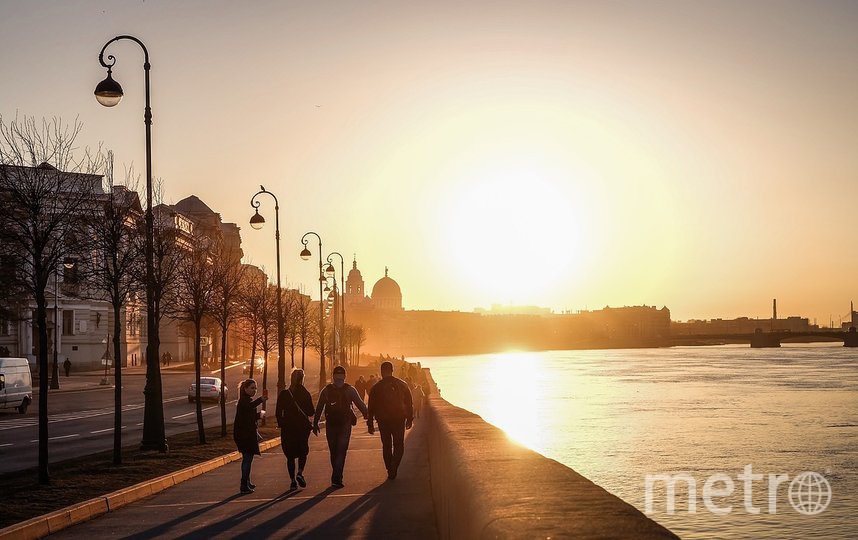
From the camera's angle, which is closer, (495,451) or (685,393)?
(495,451)

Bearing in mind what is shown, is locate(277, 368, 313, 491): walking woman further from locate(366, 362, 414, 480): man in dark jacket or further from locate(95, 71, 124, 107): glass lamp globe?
locate(95, 71, 124, 107): glass lamp globe

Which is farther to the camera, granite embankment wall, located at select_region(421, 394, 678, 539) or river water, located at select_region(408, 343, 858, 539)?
river water, located at select_region(408, 343, 858, 539)

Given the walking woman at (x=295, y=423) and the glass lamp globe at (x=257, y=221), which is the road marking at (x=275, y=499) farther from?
the glass lamp globe at (x=257, y=221)

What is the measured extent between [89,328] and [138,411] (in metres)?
41.3

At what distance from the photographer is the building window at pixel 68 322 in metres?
84.1

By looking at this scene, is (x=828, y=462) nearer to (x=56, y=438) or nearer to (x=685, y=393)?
(x=56, y=438)

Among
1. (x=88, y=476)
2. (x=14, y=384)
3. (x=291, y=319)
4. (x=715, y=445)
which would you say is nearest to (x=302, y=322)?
(x=291, y=319)

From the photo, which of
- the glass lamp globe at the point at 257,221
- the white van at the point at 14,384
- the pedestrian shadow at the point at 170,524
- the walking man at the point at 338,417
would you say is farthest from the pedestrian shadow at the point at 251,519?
the white van at the point at 14,384

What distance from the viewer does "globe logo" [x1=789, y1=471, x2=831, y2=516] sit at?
32.8m

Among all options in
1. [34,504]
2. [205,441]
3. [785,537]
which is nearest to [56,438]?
[205,441]

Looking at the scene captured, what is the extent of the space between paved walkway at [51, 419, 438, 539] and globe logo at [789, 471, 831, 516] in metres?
18.0

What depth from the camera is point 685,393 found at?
91.6 metres

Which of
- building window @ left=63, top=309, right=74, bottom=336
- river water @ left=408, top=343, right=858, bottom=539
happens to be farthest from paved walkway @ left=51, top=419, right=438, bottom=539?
building window @ left=63, top=309, right=74, bottom=336

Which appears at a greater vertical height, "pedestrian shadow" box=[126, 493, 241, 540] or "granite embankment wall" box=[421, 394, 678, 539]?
"granite embankment wall" box=[421, 394, 678, 539]
